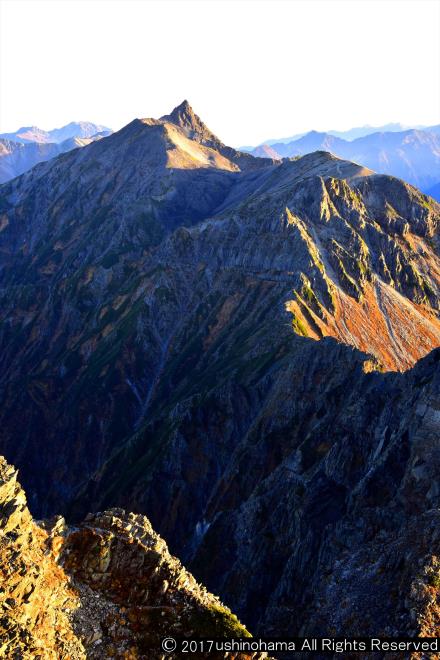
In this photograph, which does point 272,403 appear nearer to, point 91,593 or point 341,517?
point 341,517

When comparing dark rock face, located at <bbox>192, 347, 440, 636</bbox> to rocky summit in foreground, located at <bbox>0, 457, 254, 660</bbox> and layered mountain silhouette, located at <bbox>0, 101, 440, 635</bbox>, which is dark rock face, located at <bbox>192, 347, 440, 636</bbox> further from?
rocky summit in foreground, located at <bbox>0, 457, 254, 660</bbox>

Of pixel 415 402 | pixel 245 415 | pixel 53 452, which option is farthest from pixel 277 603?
pixel 53 452

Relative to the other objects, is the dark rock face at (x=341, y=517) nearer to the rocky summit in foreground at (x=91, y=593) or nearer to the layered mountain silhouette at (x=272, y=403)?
the layered mountain silhouette at (x=272, y=403)

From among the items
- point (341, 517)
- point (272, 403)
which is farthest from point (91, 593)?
point (272, 403)

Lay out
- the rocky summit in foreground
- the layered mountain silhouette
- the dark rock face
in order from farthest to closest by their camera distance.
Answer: the layered mountain silhouette < the dark rock face < the rocky summit in foreground

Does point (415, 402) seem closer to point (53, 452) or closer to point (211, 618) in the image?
point (211, 618)

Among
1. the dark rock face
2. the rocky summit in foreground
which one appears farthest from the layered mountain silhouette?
the rocky summit in foreground
